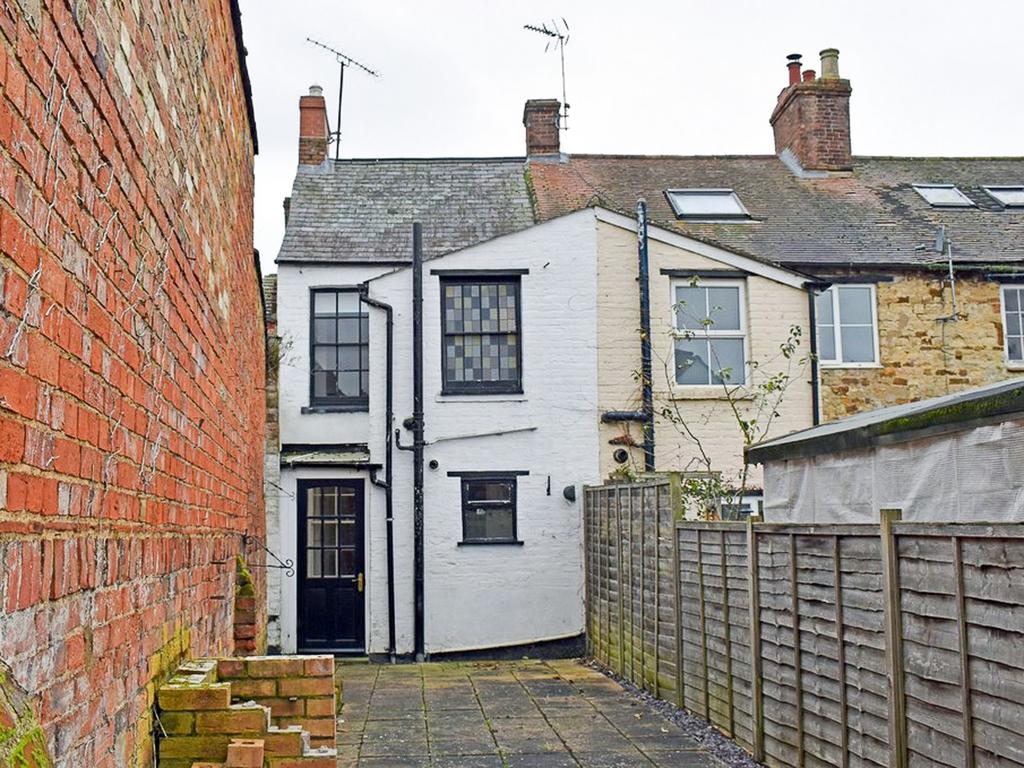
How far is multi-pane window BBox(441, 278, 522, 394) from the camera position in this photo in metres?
14.7

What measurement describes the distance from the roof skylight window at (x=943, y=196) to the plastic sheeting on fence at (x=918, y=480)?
10706mm

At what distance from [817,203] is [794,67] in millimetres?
3780

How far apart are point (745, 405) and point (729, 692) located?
712 centimetres

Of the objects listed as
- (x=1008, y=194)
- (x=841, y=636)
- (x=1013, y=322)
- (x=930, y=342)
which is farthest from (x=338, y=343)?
(x=1008, y=194)

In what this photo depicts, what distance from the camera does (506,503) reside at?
14422 mm

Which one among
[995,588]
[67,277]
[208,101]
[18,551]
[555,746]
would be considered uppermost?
[208,101]

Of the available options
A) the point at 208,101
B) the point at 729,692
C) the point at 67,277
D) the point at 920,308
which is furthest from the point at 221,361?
the point at 920,308

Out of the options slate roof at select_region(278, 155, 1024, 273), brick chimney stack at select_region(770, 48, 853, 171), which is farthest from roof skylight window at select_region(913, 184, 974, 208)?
brick chimney stack at select_region(770, 48, 853, 171)

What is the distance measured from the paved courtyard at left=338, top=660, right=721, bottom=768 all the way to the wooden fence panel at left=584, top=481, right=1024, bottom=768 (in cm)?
56

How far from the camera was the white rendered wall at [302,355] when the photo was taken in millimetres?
15078

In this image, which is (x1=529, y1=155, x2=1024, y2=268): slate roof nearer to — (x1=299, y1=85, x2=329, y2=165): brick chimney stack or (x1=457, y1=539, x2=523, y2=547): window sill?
(x1=299, y1=85, x2=329, y2=165): brick chimney stack

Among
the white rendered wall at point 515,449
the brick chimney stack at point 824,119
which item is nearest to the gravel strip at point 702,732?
the white rendered wall at point 515,449

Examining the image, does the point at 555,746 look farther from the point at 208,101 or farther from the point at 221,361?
the point at 208,101

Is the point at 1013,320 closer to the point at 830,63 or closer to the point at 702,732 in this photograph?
the point at 830,63
